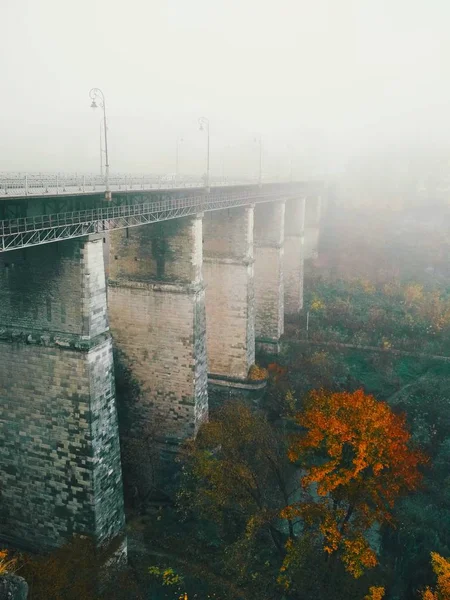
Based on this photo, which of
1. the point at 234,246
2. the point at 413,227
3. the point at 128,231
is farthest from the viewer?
the point at 413,227

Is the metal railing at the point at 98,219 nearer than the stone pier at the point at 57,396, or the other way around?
the metal railing at the point at 98,219

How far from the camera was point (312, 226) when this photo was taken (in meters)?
63.7

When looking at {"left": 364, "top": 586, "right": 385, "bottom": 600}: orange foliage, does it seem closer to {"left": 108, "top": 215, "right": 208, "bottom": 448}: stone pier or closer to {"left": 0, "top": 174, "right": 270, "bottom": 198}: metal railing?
{"left": 108, "top": 215, "right": 208, "bottom": 448}: stone pier

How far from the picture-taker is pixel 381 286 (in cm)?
5400

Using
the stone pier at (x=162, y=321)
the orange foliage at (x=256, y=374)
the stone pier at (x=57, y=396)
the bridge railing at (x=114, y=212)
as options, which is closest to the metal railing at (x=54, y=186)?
the bridge railing at (x=114, y=212)

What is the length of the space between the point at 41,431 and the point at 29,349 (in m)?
3.17

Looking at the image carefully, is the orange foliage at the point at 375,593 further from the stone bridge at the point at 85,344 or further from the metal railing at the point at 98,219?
the metal railing at the point at 98,219

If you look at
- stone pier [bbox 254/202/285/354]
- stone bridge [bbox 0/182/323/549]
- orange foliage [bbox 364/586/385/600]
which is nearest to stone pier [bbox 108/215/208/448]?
stone bridge [bbox 0/182/323/549]

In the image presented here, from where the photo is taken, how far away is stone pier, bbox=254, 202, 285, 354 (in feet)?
131

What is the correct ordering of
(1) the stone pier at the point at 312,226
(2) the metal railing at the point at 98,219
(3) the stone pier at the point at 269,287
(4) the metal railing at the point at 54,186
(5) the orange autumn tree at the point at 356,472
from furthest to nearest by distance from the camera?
(1) the stone pier at the point at 312,226
(3) the stone pier at the point at 269,287
(5) the orange autumn tree at the point at 356,472
(2) the metal railing at the point at 98,219
(4) the metal railing at the point at 54,186

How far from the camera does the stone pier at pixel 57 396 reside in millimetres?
18609

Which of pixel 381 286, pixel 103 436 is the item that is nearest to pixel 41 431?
pixel 103 436

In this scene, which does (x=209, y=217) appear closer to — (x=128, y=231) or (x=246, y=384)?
(x=128, y=231)

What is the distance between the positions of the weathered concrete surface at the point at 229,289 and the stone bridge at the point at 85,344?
5.75 meters
